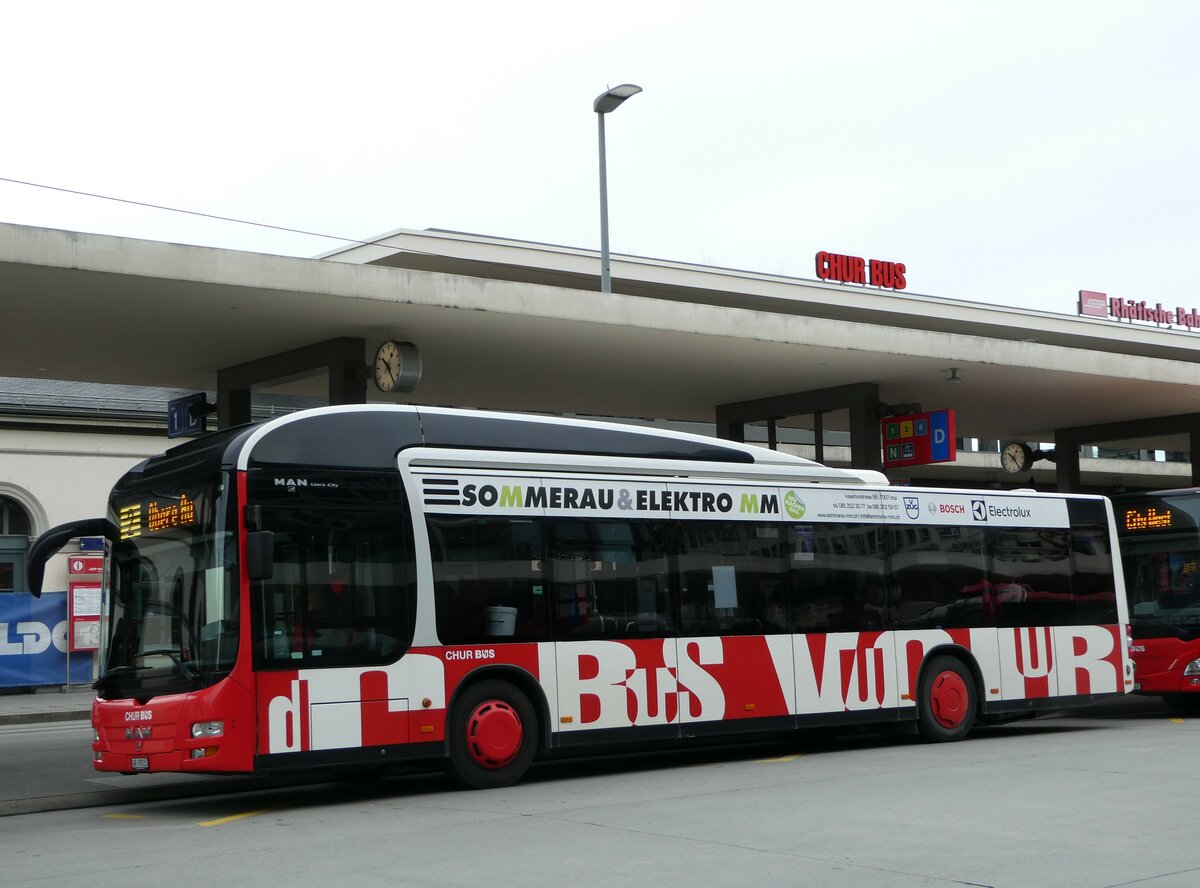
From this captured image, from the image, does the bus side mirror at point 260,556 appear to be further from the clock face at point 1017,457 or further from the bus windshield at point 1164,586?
the clock face at point 1017,457

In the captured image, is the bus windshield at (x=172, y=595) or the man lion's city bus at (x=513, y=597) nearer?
the bus windshield at (x=172, y=595)

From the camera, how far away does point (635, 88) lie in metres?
20.4

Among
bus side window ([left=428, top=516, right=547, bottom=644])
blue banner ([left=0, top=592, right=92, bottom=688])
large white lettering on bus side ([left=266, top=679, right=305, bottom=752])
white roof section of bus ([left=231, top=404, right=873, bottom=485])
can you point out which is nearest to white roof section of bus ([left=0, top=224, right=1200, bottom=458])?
white roof section of bus ([left=231, top=404, right=873, bottom=485])

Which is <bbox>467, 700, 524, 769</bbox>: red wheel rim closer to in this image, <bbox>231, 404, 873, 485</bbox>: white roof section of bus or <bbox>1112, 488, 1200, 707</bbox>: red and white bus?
<bbox>231, 404, 873, 485</bbox>: white roof section of bus

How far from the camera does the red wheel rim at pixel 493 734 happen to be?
12055 mm

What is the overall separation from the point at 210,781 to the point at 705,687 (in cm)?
461

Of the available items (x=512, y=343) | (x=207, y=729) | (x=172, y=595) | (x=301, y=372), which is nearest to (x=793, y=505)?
(x=512, y=343)

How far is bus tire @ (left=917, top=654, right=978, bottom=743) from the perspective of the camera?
15414 millimetres

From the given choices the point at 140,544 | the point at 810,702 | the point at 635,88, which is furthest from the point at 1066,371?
the point at 140,544

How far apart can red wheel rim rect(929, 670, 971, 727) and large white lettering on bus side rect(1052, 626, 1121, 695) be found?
4.99ft

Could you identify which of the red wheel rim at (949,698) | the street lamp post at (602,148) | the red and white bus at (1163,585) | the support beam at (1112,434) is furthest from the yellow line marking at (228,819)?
the support beam at (1112,434)

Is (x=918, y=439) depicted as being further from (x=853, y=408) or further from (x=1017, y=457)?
(x=1017, y=457)

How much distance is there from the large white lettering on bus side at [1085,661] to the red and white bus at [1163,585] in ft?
5.83

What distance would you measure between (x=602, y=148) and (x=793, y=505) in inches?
386
